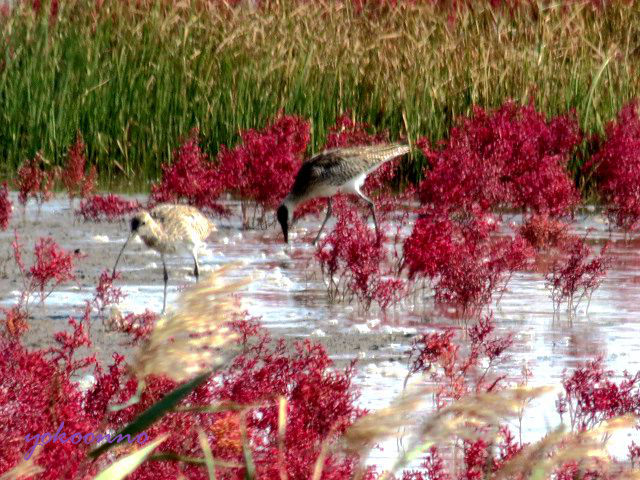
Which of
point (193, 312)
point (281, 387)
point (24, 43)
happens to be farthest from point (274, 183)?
point (193, 312)

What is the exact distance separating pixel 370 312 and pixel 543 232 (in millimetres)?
2332

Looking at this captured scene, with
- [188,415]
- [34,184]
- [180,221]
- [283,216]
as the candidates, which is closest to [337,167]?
[283,216]

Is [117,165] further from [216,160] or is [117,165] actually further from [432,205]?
[432,205]

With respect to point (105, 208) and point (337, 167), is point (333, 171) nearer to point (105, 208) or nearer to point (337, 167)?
point (337, 167)

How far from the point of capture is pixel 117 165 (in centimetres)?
1492

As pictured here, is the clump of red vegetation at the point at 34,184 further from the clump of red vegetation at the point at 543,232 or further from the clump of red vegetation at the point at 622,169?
the clump of red vegetation at the point at 622,169

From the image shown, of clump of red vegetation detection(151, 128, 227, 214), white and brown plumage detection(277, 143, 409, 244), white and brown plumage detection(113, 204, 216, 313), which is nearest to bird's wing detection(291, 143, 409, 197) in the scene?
white and brown plumage detection(277, 143, 409, 244)

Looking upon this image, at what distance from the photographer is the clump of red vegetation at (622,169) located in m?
12.4

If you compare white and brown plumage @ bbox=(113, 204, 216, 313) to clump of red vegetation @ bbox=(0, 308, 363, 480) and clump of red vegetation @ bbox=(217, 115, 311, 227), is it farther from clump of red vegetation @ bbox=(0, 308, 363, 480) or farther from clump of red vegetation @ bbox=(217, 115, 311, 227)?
clump of red vegetation @ bbox=(0, 308, 363, 480)

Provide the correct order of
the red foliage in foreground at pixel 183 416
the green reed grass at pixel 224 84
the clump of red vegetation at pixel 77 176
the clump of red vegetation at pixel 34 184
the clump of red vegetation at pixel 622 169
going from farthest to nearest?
the green reed grass at pixel 224 84 → the clump of red vegetation at pixel 77 176 → the clump of red vegetation at pixel 34 184 → the clump of red vegetation at pixel 622 169 → the red foliage in foreground at pixel 183 416

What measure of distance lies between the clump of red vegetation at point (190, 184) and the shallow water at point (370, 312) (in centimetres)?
33

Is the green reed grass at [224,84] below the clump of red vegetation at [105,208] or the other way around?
the other way around

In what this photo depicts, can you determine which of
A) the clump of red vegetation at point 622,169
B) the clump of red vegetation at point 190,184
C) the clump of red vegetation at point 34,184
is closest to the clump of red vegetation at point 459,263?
the clump of red vegetation at point 622,169

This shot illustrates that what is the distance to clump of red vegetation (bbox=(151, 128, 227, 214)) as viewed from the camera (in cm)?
1250
